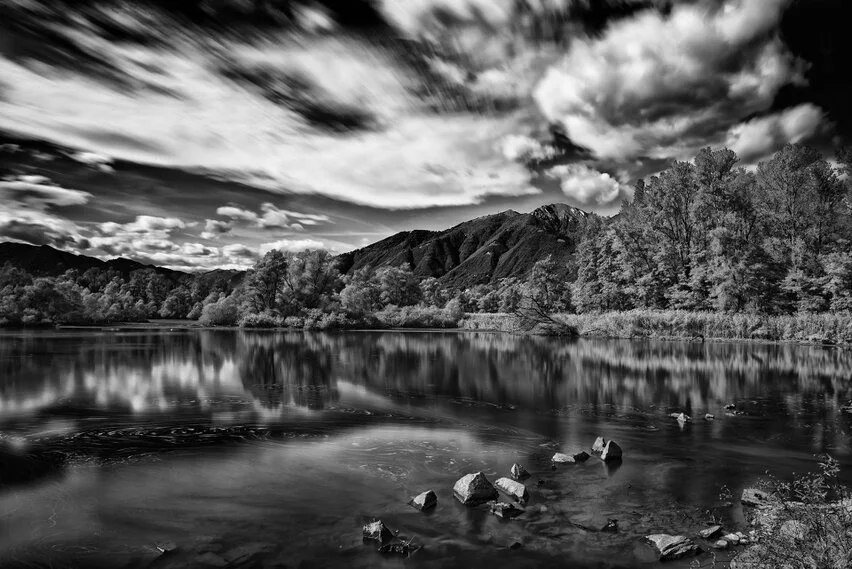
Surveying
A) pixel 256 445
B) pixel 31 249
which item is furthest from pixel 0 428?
pixel 31 249

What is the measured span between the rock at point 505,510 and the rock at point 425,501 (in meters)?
1.05

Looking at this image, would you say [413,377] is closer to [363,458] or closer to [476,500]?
[363,458]

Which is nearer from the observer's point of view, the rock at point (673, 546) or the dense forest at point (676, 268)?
the rock at point (673, 546)

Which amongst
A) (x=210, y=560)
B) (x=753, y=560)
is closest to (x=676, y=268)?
(x=753, y=560)

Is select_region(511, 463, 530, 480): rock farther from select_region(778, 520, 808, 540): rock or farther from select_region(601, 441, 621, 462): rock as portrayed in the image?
select_region(778, 520, 808, 540): rock

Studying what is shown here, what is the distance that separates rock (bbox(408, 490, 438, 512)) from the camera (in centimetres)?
815

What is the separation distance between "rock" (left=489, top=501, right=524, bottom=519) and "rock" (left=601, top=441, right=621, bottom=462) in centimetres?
370

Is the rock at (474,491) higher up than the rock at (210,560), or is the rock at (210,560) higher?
the rock at (474,491)

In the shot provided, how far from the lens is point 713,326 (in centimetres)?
4625

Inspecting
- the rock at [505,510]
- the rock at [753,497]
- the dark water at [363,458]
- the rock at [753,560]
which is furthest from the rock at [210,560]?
the rock at [753,497]

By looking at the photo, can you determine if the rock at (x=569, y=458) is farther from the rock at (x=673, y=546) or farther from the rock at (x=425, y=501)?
the rock at (x=673, y=546)

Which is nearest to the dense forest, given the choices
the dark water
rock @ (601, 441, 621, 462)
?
the dark water

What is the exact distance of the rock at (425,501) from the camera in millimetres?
8148

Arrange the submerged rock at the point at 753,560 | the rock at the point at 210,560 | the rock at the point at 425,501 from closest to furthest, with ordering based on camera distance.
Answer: the submerged rock at the point at 753,560
the rock at the point at 210,560
the rock at the point at 425,501
